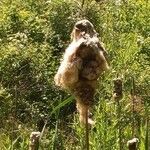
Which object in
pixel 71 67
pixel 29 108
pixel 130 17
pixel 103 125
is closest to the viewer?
pixel 71 67

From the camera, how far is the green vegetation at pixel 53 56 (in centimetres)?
501

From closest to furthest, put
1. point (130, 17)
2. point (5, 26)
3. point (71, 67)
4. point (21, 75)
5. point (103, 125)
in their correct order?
point (71, 67), point (103, 125), point (21, 75), point (5, 26), point (130, 17)

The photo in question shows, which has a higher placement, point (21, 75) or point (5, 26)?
point (5, 26)

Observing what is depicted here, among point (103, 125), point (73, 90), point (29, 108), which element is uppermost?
point (73, 90)

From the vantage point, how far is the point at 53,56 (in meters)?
6.09

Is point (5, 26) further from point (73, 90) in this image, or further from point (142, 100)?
point (73, 90)

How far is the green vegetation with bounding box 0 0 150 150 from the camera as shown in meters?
5.01

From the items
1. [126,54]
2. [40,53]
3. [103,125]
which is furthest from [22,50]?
[103,125]

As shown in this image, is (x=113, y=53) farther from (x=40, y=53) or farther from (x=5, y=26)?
(x=5, y=26)

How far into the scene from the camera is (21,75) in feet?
18.5

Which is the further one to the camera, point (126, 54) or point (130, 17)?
point (130, 17)

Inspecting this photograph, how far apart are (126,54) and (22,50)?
3.82ft

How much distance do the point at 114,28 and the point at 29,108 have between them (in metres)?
1.86

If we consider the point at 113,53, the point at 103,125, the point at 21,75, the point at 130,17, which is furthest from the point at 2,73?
the point at 103,125
